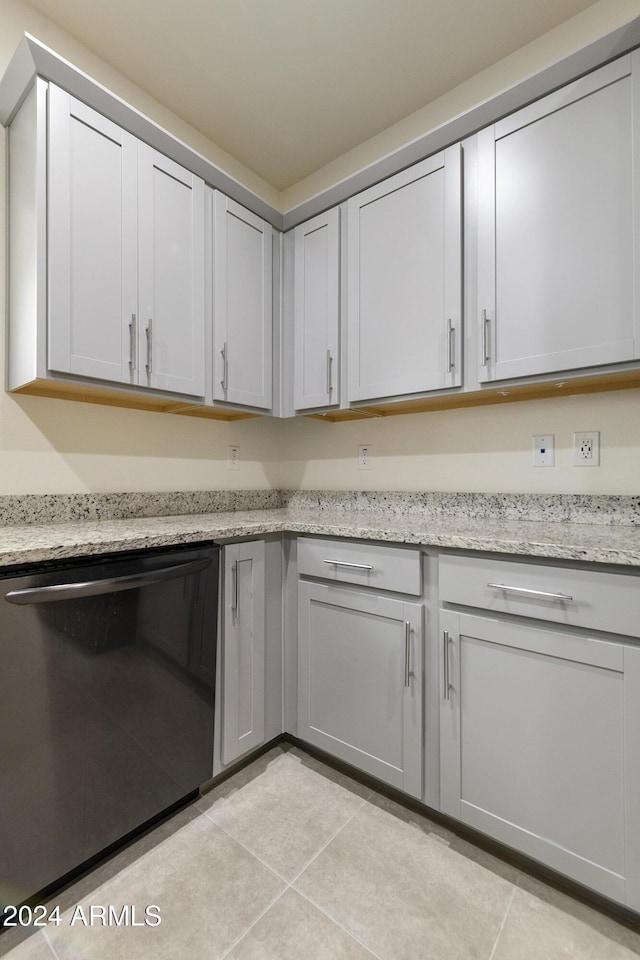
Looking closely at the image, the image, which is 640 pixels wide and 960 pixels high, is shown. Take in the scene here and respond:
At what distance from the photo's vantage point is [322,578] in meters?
1.67

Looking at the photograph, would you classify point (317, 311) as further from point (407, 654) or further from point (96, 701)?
point (96, 701)

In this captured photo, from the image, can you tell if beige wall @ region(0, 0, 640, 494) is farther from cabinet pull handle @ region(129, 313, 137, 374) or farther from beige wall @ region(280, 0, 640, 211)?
cabinet pull handle @ region(129, 313, 137, 374)

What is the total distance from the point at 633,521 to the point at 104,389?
6.00ft

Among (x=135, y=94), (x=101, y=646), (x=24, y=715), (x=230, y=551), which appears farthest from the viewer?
(x=135, y=94)

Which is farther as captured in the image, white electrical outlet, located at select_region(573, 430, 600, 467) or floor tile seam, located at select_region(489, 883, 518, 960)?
white electrical outlet, located at select_region(573, 430, 600, 467)

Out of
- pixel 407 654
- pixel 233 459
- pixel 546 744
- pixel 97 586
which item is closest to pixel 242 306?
pixel 233 459

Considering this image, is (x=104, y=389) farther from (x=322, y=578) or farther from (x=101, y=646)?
(x=322, y=578)

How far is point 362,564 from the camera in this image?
154cm

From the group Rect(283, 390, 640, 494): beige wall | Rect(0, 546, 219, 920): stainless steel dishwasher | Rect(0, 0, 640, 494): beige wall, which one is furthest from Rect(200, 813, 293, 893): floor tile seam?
Rect(283, 390, 640, 494): beige wall

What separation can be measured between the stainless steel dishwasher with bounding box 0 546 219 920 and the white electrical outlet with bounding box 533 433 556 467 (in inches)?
48.7

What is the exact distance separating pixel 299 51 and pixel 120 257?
1.09 meters

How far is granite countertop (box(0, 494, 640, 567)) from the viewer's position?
110cm

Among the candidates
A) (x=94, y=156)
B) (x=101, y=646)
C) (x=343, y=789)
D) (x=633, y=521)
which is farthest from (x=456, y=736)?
(x=94, y=156)

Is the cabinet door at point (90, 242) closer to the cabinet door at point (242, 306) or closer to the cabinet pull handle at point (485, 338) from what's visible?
the cabinet door at point (242, 306)
